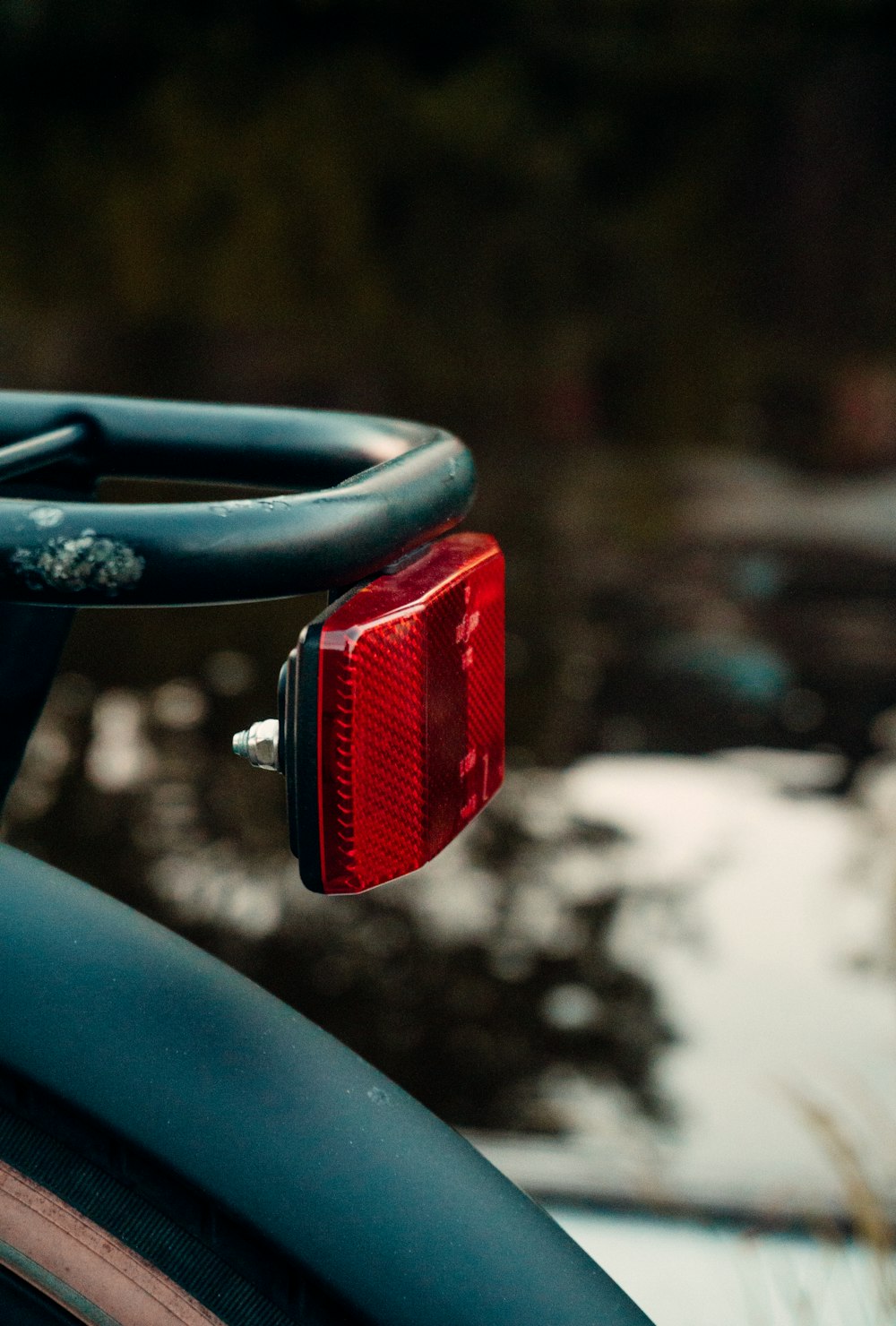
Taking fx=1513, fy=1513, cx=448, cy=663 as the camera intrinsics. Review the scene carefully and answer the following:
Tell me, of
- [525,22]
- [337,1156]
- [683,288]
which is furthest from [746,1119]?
[525,22]

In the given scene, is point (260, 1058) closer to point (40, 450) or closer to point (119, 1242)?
point (119, 1242)

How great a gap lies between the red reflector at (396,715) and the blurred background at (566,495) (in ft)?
2.94

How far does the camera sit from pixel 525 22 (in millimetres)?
17922

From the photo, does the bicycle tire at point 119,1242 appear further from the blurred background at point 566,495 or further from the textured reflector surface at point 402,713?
the blurred background at point 566,495

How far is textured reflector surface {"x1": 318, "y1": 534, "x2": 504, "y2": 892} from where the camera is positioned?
79 cm

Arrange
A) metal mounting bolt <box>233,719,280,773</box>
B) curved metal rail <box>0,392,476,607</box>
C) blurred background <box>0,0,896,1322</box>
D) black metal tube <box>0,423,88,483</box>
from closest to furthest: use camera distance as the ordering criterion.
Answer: curved metal rail <box>0,392,476,607</box>
metal mounting bolt <box>233,719,280,773</box>
black metal tube <box>0,423,88,483</box>
blurred background <box>0,0,896,1322</box>

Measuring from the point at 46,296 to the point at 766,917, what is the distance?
9.88m

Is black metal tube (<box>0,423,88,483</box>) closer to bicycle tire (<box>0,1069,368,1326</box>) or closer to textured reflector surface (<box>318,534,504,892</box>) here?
textured reflector surface (<box>318,534,504,892</box>)

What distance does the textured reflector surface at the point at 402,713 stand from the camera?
0.79m

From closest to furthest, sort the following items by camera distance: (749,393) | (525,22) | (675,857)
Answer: (675,857) → (749,393) → (525,22)

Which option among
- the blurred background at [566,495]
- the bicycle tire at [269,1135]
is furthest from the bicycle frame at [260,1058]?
the blurred background at [566,495]

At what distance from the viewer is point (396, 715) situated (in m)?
0.83

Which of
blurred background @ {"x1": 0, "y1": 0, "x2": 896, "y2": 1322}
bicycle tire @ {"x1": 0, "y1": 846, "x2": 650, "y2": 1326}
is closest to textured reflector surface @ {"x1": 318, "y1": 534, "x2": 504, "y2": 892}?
bicycle tire @ {"x1": 0, "y1": 846, "x2": 650, "y2": 1326}

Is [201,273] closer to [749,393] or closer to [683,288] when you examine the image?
[683,288]
